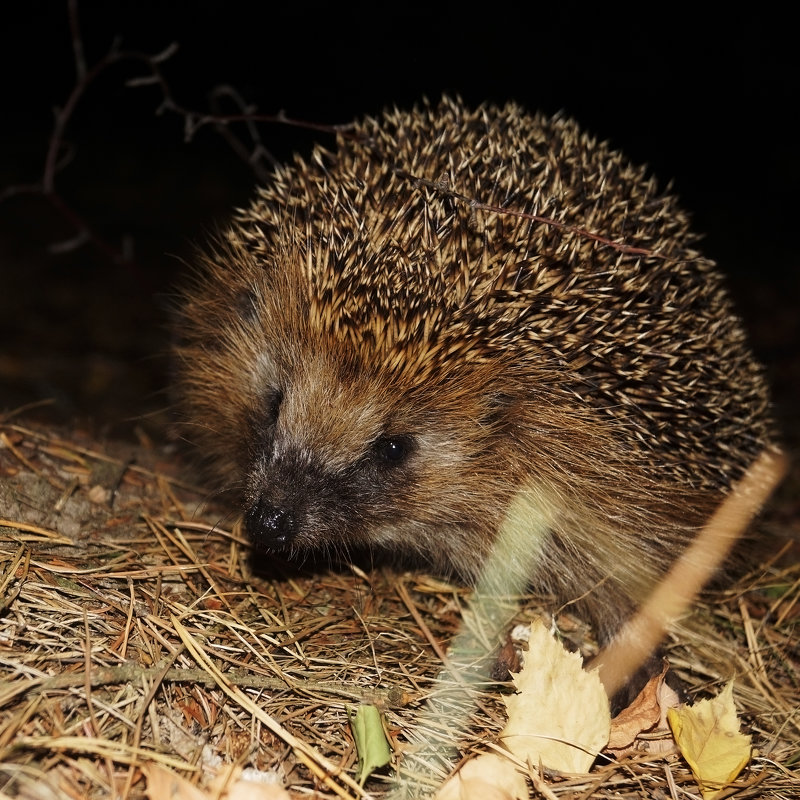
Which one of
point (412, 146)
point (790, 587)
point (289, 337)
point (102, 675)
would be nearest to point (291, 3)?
point (412, 146)

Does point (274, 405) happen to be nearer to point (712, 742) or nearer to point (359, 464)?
point (359, 464)

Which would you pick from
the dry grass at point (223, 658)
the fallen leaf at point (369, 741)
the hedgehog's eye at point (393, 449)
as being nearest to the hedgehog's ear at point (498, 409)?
the hedgehog's eye at point (393, 449)

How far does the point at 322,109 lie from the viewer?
6719 mm

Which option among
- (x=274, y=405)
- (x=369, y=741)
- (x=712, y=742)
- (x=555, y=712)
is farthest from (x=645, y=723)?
(x=274, y=405)

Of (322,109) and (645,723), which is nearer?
(645,723)

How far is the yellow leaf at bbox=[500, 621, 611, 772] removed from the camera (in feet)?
5.77

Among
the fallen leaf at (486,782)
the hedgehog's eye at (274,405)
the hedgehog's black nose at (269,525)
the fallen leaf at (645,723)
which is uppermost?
the hedgehog's eye at (274,405)

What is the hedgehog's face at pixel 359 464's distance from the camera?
6.97 ft

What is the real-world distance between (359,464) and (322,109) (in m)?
5.13

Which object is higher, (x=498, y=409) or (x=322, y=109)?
(x=322, y=109)

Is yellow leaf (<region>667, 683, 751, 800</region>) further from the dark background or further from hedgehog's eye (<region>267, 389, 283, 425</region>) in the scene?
the dark background

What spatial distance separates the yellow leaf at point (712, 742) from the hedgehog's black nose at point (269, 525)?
94 cm

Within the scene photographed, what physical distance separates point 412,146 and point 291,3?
16.2 ft

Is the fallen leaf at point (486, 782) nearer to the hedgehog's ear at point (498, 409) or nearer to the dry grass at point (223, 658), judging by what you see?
the dry grass at point (223, 658)
